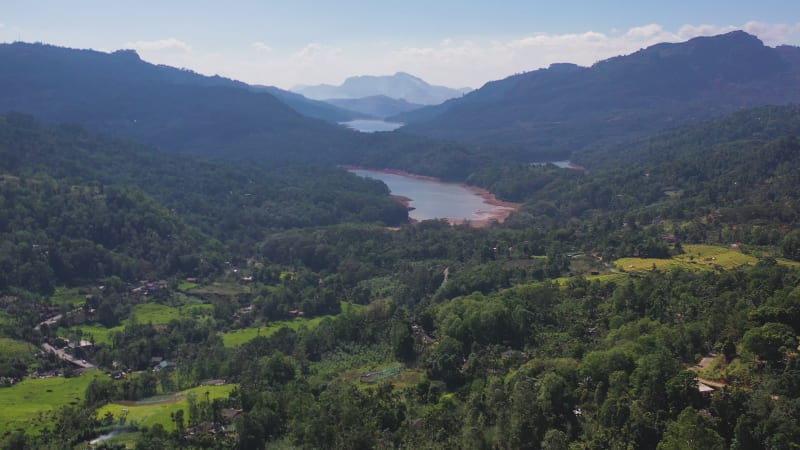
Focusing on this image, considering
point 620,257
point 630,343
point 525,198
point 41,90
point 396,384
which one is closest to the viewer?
point 630,343

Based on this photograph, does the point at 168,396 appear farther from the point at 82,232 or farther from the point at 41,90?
the point at 41,90

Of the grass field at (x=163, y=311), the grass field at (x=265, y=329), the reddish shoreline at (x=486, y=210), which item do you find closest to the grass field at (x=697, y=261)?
the grass field at (x=265, y=329)

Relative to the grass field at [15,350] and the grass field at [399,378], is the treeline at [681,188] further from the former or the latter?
the grass field at [15,350]

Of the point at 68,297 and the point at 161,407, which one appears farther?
the point at 68,297

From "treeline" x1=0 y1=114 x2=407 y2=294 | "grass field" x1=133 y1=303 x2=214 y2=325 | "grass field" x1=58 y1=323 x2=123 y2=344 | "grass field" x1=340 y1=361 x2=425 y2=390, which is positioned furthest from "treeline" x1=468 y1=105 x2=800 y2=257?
"grass field" x1=58 y1=323 x2=123 y2=344

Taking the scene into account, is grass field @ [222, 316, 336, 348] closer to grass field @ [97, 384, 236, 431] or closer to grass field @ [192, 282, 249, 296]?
grass field @ [192, 282, 249, 296]

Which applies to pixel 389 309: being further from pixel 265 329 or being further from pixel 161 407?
pixel 161 407

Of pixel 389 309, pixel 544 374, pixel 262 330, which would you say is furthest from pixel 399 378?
pixel 262 330

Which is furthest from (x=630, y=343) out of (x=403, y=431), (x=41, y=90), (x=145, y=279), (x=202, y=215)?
(x=41, y=90)
